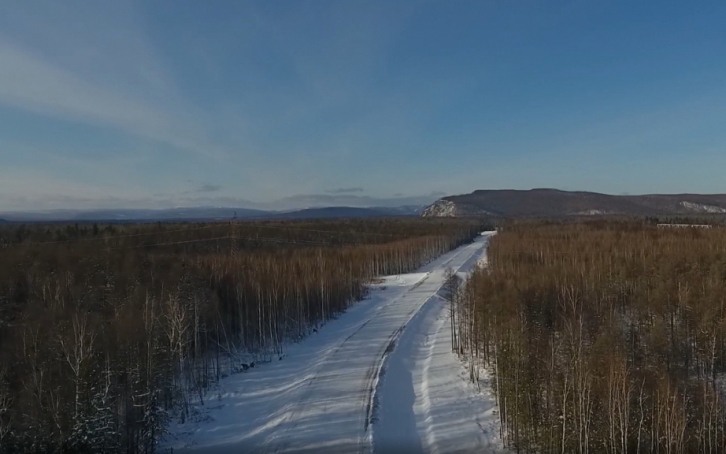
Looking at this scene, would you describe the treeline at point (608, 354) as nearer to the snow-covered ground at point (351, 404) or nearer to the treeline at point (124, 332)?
the snow-covered ground at point (351, 404)

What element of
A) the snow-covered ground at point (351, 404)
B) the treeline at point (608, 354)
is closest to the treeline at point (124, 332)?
the snow-covered ground at point (351, 404)

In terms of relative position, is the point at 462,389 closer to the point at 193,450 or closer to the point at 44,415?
the point at 193,450

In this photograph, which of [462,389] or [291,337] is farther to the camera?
[291,337]

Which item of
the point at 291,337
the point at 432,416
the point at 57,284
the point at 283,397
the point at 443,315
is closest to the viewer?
the point at 432,416

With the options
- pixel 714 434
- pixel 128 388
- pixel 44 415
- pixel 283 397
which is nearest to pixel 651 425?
pixel 714 434

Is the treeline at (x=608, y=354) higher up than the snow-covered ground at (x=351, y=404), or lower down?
higher up

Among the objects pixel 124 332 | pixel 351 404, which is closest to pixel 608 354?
pixel 351 404

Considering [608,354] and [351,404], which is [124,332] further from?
[608,354]
